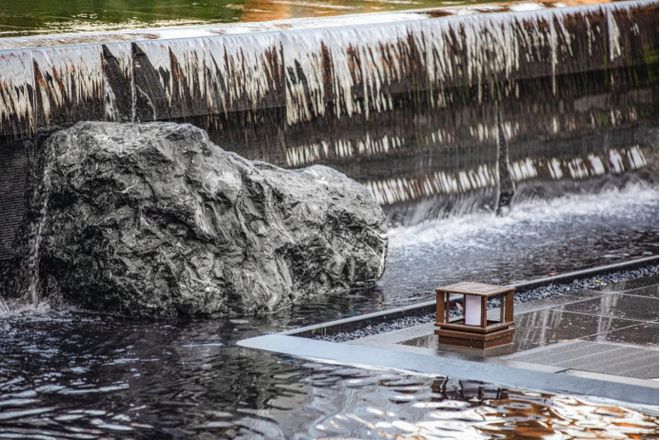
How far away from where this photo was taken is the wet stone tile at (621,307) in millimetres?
9578

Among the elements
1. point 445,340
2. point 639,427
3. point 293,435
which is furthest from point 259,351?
point 639,427

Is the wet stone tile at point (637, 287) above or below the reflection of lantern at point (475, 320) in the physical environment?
below

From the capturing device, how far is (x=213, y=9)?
1576 centimetres

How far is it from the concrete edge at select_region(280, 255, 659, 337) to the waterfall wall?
2.78 meters

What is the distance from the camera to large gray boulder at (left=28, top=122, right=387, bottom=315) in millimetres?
9719

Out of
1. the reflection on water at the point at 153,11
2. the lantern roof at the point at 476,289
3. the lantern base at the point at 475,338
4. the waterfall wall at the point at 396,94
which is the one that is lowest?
the lantern base at the point at 475,338

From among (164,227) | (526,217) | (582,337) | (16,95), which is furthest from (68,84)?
(526,217)

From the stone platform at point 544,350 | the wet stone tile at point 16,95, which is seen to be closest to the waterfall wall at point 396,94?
the wet stone tile at point 16,95

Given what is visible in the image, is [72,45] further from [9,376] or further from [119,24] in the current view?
[9,376]

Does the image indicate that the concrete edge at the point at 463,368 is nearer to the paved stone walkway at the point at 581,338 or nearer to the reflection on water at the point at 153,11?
the paved stone walkway at the point at 581,338

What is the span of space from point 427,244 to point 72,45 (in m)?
3.99

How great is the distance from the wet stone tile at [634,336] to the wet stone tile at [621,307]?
0.35 metres

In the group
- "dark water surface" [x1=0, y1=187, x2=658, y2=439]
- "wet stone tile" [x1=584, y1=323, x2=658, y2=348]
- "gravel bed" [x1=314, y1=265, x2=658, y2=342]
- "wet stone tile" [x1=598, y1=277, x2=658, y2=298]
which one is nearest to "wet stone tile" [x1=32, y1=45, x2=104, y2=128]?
"dark water surface" [x1=0, y1=187, x2=658, y2=439]

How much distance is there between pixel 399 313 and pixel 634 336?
1655 millimetres
